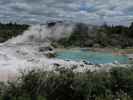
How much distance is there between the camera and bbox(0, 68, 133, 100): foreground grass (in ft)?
23.1

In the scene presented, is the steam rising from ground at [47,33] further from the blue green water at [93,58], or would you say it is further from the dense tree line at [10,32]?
the dense tree line at [10,32]

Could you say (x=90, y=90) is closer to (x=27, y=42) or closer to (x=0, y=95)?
(x=0, y=95)

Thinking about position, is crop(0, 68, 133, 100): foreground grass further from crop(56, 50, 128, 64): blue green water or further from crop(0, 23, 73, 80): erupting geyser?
crop(56, 50, 128, 64): blue green water

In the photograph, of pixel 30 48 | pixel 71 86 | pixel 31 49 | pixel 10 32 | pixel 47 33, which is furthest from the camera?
pixel 10 32

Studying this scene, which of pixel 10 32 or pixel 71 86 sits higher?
pixel 71 86

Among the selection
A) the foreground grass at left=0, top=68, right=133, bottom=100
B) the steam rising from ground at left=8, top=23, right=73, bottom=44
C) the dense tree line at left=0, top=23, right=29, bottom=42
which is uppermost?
the steam rising from ground at left=8, top=23, right=73, bottom=44

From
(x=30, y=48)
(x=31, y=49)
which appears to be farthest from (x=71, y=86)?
(x=31, y=49)

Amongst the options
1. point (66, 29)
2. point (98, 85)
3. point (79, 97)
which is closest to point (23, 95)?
point (79, 97)

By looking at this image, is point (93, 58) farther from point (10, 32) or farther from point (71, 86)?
point (10, 32)

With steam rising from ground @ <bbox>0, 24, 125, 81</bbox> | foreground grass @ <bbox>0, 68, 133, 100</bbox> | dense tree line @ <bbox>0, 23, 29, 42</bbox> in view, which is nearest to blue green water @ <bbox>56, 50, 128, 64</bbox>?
steam rising from ground @ <bbox>0, 24, 125, 81</bbox>

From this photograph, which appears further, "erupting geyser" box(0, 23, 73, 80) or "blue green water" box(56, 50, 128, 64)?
"blue green water" box(56, 50, 128, 64)

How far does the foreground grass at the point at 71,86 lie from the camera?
705 centimetres

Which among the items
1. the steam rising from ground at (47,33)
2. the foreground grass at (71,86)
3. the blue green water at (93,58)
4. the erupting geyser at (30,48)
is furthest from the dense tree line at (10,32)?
the foreground grass at (71,86)

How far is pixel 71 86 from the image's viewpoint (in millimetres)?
7227
